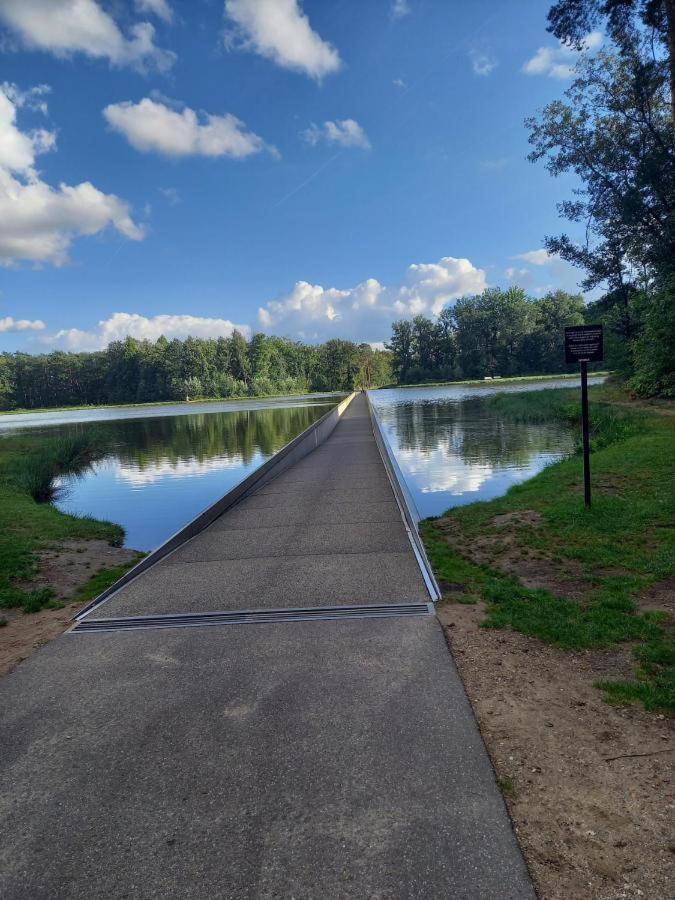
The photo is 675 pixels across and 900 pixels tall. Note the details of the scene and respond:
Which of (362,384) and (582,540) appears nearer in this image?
(582,540)

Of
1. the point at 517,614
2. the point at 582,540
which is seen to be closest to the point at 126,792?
the point at 517,614

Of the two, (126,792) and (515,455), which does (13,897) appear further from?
(515,455)

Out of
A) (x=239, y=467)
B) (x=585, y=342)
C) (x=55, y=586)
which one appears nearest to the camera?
(x=55, y=586)

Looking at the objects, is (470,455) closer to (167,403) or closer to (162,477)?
(162,477)

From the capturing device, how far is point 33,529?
9.85 m

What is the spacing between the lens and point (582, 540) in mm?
7051

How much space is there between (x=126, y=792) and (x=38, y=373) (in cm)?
14526

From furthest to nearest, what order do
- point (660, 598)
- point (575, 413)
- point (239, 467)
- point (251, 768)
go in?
point (575, 413)
point (239, 467)
point (660, 598)
point (251, 768)

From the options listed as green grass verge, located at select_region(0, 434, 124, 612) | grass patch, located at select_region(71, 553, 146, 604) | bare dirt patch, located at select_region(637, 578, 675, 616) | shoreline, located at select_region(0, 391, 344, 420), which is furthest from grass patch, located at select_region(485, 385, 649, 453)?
shoreline, located at select_region(0, 391, 344, 420)

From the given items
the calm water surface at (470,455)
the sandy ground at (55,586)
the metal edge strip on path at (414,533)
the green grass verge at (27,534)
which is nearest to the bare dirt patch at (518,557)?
A: the metal edge strip on path at (414,533)

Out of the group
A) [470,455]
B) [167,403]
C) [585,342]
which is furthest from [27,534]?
[167,403]

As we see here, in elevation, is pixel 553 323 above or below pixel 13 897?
above

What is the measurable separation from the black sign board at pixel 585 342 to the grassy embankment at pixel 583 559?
8.20 ft

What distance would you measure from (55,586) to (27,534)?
3.32 m
